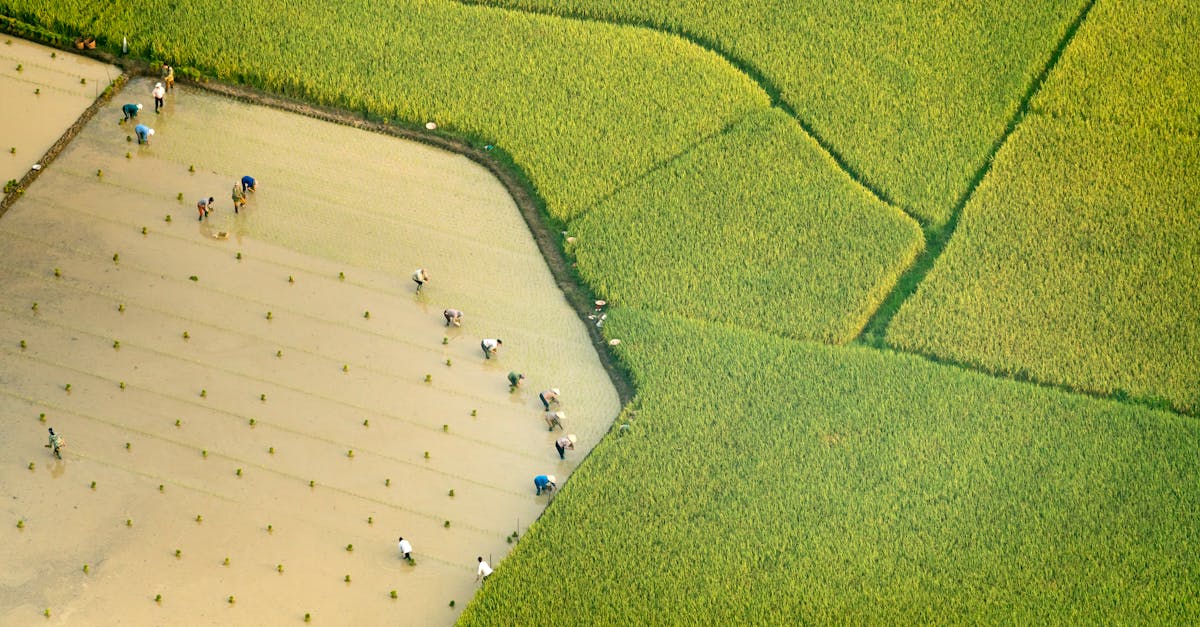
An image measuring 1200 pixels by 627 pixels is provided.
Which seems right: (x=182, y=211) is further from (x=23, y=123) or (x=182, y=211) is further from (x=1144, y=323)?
(x=1144, y=323)

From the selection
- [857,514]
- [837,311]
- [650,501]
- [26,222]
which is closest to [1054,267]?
[837,311]

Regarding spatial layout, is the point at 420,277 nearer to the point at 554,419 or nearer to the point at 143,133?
the point at 554,419

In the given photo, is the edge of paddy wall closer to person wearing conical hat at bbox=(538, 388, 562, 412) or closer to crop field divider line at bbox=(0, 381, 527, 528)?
person wearing conical hat at bbox=(538, 388, 562, 412)

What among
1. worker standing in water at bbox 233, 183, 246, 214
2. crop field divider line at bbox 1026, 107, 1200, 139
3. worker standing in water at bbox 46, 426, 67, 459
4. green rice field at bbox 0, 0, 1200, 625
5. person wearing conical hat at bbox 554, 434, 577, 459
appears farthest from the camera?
crop field divider line at bbox 1026, 107, 1200, 139

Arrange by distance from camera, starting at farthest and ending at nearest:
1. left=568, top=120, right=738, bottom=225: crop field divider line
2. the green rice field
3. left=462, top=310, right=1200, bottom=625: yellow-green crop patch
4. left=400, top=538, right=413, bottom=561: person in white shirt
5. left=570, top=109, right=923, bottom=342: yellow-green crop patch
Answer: left=568, top=120, right=738, bottom=225: crop field divider line < left=570, top=109, right=923, bottom=342: yellow-green crop patch < the green rice field < left=400, top=538, right=413, bottom=561: person in white shirt < left=462, top=310, right=1200, bottom=625: yellow-green crop patch

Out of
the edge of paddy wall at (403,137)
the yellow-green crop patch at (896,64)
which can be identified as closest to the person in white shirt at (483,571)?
the edge of paddy wall at (403,137)

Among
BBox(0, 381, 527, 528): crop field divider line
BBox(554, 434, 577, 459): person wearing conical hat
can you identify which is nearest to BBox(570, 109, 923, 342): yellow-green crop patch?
BBox(554, 434, 577, 459): person wearing conical hat

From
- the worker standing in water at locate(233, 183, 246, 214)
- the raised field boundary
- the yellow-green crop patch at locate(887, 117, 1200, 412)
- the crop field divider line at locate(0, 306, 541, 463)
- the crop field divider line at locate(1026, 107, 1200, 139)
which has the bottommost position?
the crop field divider line at locate(0, 306, 541, 463)

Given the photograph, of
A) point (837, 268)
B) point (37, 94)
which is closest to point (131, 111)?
point (37, 94)
